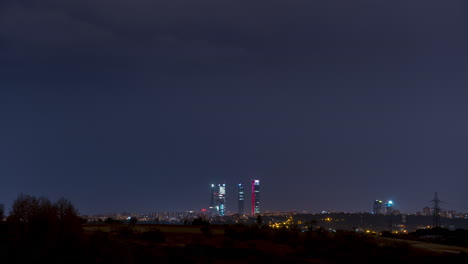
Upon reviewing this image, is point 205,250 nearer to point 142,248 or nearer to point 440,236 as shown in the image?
point 142,248

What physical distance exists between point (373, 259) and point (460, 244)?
15.9 m

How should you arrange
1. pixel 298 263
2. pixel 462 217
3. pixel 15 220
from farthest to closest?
pixel 462 217
pixel 15 220
pixel 298 263

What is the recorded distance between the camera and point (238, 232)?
32.3 metres

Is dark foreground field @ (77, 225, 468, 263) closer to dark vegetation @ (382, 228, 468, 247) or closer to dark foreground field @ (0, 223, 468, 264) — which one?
dark foreground field @ (0, 223, 468, 264)

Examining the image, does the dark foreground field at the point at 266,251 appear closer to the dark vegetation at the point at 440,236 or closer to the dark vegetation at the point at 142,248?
the dark vegetation at the point at 142,248

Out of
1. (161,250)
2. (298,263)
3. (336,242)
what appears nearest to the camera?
(298,263)

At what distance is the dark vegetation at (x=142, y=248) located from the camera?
17469mm

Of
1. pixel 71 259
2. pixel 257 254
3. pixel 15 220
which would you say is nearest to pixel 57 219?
pixel 15 220

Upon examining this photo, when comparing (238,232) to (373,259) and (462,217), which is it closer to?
(373,259)

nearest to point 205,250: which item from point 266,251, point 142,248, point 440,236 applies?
point 142,248

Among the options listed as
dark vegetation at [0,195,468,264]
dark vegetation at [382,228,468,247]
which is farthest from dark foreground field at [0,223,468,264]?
dark vegetation at [382,228,468,247]

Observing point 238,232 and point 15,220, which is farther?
point 238,232

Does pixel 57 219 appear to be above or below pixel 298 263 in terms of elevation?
above

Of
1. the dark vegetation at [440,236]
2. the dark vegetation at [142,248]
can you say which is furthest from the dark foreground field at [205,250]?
the dark vegetation at [440,236]
